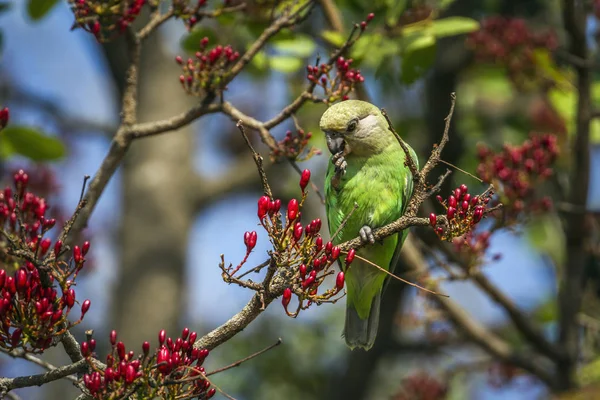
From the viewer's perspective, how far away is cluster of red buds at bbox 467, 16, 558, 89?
220 inches

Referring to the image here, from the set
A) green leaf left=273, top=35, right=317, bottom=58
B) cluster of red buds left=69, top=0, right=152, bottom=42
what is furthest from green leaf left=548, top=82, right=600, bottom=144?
cluster of red buds left=69, top=0, right=152, bottom=42

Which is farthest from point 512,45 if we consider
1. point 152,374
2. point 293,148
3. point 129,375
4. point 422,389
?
point 129,375

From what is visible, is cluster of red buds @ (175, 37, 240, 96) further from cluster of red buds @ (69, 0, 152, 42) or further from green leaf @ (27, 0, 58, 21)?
green leaf @ (27, 0, 58, 21)

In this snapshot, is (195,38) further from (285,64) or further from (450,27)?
(450,27)

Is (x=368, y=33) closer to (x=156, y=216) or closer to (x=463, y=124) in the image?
(x=463, y=124)

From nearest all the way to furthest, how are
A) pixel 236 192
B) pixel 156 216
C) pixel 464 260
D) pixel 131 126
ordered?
pixel 131 126 → pixel 464 260 → pixel 156 216 → pixel 236 192

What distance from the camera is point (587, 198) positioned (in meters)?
5.50

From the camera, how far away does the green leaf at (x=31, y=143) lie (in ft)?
14.7

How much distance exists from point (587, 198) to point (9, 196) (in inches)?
158

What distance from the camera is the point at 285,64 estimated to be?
4.79 m

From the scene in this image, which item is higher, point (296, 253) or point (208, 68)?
point (208, 68)

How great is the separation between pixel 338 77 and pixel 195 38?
0.94 m

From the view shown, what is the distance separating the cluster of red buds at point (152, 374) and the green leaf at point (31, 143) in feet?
6.86

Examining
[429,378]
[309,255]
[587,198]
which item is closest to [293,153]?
[309,255]
